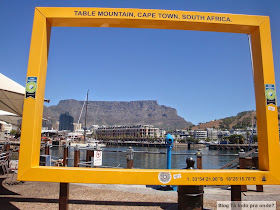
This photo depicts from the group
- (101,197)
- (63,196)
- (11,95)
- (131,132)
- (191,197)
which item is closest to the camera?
(63,196)

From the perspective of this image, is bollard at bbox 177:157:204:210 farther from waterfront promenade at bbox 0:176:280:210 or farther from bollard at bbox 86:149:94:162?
bollard at bbox 86:149:94:162

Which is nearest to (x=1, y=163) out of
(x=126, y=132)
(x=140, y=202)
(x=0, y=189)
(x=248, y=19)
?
(x=0, y=189)

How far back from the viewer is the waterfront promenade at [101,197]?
17.3 ft

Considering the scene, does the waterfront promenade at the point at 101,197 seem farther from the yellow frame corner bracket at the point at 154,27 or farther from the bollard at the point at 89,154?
the bollard at the point at 89,154

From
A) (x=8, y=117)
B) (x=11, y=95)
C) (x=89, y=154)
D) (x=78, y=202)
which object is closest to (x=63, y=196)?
(x=78, y=202)

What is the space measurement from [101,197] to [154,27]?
444cm

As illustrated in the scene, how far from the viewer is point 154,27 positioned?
4.40m

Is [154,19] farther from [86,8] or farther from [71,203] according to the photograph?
[71,203]

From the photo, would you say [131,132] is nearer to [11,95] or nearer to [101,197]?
[11,95]

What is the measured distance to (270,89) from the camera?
158 inches

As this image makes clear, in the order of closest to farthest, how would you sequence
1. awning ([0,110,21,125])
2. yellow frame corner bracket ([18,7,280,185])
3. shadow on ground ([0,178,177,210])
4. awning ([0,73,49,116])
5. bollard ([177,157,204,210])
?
yellow frame corner bracket ([18,7,280,185]) → bollard ([177,157,204,210]) → shadow on ground ([0,178,177,210]) → awning ([0,73,49,116]) → awning ([0,110,21,125])

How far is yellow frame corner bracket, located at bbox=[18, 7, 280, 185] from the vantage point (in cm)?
383

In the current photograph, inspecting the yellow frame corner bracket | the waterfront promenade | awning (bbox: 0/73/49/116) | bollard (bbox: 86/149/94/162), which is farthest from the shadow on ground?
bollard (bbox: 86/149/94/162)

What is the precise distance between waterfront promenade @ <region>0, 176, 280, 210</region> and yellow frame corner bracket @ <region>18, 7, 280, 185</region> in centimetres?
171
